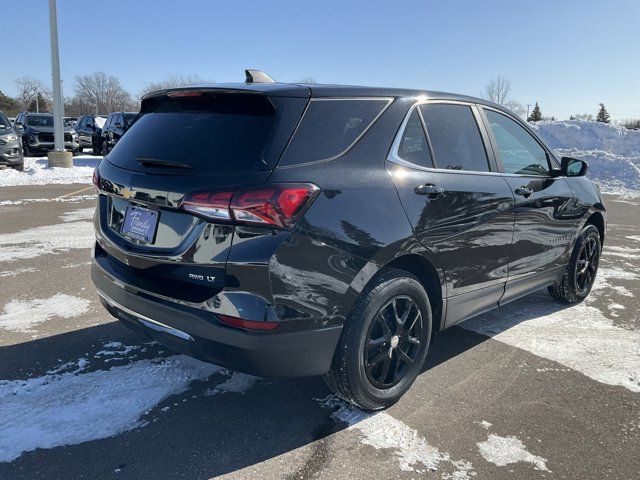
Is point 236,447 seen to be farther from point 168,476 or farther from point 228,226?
point 228,226

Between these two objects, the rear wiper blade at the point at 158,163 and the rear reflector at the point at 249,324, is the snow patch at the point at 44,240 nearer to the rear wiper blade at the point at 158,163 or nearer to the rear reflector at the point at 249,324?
the rear wiper blade at the point at 158,163

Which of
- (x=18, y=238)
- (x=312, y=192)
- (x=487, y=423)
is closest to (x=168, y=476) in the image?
(x=312, y=192)

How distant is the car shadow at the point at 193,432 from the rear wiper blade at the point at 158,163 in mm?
1382

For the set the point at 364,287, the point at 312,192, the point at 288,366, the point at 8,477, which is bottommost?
the point at 8,477

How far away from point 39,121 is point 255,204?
79.6 ft

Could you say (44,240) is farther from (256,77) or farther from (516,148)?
(516,148)

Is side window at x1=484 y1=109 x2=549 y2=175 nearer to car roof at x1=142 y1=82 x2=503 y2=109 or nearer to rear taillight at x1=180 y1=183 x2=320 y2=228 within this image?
car roof at x1=142 y1=82 x2=503 y2=109

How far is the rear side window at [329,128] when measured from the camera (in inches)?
101

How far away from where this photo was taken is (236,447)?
266 cm

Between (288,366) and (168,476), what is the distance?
75 cm

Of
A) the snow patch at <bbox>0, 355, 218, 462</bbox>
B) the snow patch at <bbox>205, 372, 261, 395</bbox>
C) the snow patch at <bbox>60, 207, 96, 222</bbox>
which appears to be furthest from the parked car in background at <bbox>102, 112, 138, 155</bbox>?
the snow patch at <bbox>205, 372, 261, 395</bbox>

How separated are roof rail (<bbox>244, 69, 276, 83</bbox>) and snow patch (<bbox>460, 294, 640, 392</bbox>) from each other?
2609 mm

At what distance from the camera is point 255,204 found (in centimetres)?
236

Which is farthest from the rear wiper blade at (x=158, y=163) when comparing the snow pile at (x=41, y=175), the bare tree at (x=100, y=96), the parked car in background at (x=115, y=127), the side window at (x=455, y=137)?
the bare tree at (x=100, y=96)
